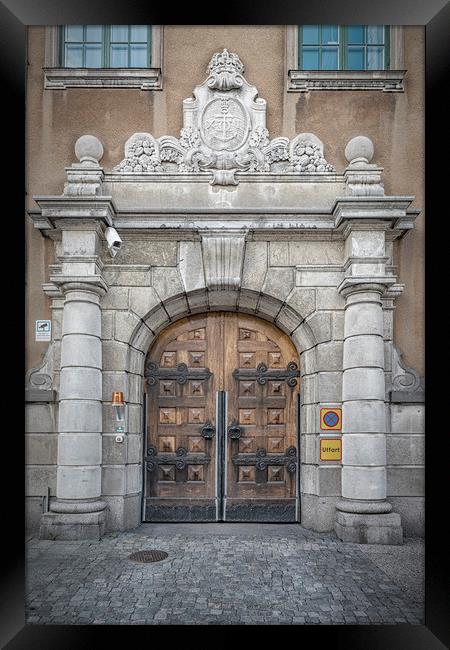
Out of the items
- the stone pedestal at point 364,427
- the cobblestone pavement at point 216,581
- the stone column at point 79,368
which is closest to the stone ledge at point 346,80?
the stone pedestal at point 364,427

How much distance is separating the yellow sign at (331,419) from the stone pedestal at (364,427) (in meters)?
0.12

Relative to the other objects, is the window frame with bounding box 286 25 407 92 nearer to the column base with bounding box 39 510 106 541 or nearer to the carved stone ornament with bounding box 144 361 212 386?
Result: the carved stone ornament with bounding box 144 361 212 386

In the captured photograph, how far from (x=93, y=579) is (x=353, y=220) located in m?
4.94

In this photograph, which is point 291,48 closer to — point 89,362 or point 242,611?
point 89,362

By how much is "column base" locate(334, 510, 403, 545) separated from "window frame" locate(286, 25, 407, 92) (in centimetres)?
559

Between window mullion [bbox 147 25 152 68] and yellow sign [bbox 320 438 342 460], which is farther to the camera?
window mullion [bbox 147 25 152 68]

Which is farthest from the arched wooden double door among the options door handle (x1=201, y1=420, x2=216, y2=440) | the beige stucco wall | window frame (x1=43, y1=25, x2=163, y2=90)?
window frame (x1=43, y1=25, x2=163, y2=90)

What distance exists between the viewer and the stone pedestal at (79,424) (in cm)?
625

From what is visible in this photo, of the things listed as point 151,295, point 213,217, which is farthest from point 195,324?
point 213,217

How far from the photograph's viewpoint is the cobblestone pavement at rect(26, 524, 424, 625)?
4312mm

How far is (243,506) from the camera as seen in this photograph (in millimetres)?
6949
